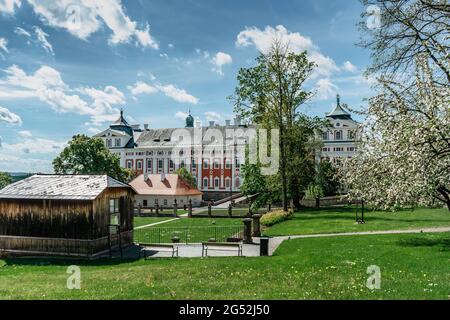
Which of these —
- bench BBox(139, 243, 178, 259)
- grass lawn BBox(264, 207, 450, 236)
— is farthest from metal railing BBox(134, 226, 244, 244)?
bench BBox(139, 243, 178, 259)

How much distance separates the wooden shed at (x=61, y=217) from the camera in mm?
19906

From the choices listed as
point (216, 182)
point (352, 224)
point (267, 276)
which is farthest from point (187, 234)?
point (216, 182)

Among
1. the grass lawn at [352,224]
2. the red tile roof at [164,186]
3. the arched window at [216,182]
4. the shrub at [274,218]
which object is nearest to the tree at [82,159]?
the red tile roof at [164,186]

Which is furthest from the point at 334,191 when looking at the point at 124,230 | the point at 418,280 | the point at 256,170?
the point at 418,280

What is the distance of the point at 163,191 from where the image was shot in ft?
213

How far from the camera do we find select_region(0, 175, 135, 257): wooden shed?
19906 millimetres

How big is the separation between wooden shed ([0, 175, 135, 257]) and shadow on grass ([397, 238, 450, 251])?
1415 centimetres

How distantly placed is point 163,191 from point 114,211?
42972mm

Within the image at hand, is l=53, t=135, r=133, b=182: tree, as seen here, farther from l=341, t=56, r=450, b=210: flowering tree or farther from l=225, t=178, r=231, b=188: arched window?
l=341, t=56, r=450, b=210: flowering tree

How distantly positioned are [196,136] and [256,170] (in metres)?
36.6

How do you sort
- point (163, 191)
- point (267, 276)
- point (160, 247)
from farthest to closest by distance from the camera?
point (163, 191)
point (160, 247)
point (267, 276)

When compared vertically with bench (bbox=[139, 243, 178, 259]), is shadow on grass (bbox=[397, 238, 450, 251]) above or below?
above

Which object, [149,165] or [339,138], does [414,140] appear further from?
[149,165]
